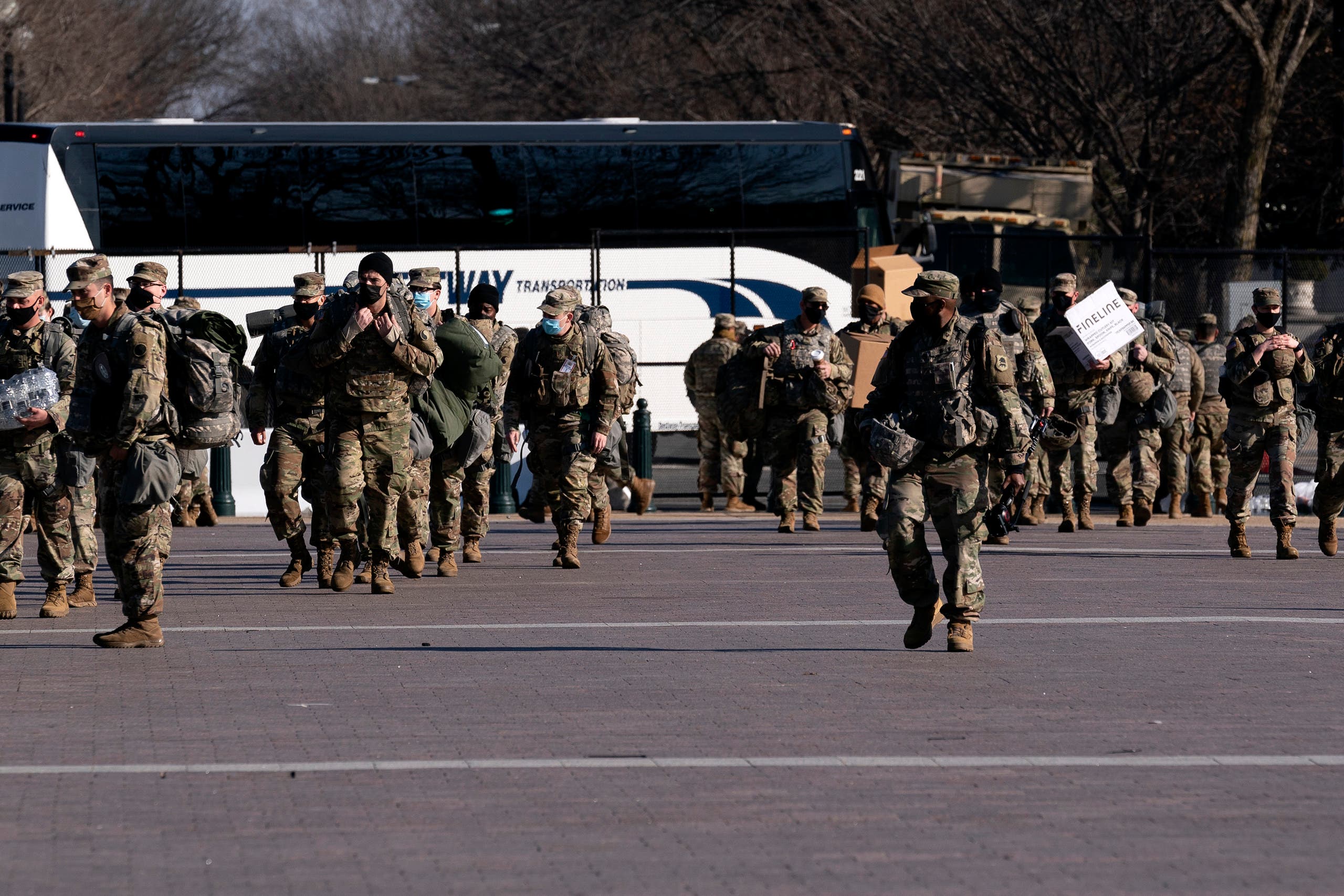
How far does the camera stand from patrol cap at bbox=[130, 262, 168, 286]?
10.1m

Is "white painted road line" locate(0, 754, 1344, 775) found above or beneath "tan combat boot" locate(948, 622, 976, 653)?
beneath

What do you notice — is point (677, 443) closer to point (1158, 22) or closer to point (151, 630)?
point (1158, 22)

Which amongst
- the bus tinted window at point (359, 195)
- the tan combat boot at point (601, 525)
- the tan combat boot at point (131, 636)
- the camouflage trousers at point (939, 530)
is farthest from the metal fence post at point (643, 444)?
the camouflage trousers at point (939, 530)

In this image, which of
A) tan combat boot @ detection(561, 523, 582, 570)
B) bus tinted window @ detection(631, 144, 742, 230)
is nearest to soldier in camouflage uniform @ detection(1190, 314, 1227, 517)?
tan combat boot @ detection(561, 523, 582, 570)

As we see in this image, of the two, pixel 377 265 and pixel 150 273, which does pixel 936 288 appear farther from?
pixel 150 273

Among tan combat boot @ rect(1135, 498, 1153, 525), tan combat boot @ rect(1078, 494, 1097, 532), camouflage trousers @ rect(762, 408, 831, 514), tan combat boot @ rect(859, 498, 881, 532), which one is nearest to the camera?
camouflage trousers @ rect(762, 408, 831, 514)

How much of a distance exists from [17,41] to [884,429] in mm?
37353

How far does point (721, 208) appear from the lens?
26453 mm

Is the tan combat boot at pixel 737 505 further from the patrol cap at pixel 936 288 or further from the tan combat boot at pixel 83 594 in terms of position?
the patrol cap at pixel 936 288

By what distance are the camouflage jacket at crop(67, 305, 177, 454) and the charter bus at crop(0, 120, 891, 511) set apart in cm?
1407

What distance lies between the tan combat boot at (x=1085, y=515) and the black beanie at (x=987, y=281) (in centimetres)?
459

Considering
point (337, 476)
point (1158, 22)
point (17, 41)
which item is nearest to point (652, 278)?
point (1158, 22)

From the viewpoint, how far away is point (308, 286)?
12742 millimetres

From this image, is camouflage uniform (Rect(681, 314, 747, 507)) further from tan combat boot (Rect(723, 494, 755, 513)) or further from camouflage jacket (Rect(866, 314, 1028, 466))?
camouflage jacket (Rect(866, 314, 1028, 466))
